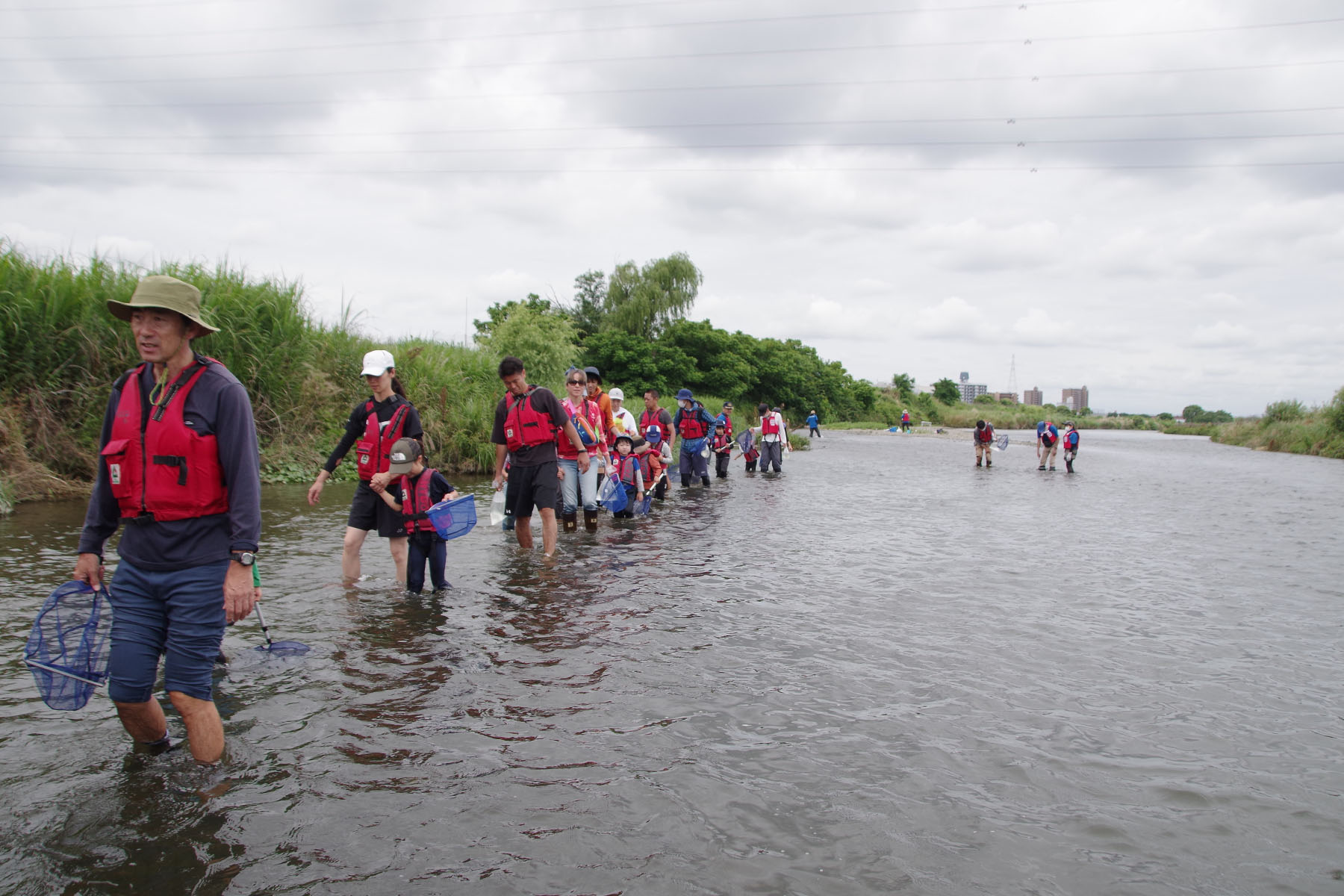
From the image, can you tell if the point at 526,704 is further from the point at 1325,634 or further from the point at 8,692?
the point at 1325,634

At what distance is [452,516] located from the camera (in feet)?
22.9

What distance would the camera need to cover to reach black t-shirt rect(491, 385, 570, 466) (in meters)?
9.06

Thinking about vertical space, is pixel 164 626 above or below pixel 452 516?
below

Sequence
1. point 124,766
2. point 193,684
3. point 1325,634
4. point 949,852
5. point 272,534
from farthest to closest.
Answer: point 272,534
point 1325,634
point 124,766
point 193,684
point 949,852

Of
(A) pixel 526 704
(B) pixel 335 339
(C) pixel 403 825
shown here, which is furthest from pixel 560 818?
(B) pixel 335 339

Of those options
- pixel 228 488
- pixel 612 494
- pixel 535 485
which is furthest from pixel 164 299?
pixel 612 494

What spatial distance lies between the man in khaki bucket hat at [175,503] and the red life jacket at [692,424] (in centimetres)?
1480

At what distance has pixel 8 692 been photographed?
490 cm

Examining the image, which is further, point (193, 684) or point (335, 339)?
point (335, 339)

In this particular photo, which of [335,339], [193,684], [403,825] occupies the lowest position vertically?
[403,825]

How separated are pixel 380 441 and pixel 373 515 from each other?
2.62ft

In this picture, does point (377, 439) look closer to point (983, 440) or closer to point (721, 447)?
point (721, 447)

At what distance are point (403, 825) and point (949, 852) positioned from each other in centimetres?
226

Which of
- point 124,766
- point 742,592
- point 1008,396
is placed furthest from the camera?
point 1008,396
